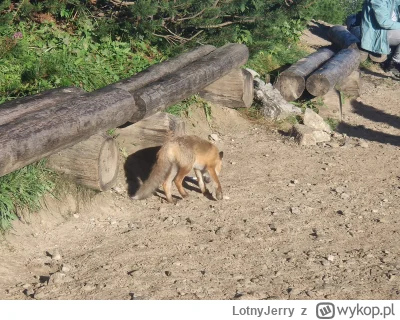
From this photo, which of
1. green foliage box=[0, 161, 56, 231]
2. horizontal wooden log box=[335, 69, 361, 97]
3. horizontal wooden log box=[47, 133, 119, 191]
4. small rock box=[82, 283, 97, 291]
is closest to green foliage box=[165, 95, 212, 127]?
horizontal wooden log box=[47, 133, 119, 191]

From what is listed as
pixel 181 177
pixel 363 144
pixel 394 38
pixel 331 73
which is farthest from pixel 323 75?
pixel 181 177

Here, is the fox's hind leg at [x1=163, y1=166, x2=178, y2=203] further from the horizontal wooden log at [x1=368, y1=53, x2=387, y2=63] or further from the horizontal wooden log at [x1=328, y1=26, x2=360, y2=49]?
the horizontal wooden log at [x1=368, y1=53, x2=387, y2=63]

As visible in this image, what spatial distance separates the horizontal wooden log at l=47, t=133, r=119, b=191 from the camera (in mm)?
6336

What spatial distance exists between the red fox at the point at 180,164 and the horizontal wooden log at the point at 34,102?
0.94 meters

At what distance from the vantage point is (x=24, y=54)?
8141mm

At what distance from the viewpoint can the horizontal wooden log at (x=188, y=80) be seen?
707cm

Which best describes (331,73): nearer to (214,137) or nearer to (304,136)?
(304,136)

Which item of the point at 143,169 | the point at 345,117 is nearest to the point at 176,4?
the point at 143,169

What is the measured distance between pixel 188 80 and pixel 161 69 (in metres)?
0.34

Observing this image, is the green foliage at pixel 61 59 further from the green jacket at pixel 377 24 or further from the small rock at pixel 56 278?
the green jacket at pixel 377 24

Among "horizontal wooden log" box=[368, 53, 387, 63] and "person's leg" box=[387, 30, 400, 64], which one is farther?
"horizontal wooden log" box=[368, 53, 387, 63]

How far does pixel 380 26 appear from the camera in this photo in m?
12.2

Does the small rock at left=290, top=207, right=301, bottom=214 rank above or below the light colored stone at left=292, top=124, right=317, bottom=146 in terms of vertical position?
above

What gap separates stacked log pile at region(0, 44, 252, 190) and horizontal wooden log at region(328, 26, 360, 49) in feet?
17.9
